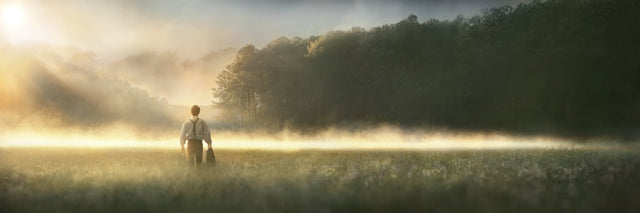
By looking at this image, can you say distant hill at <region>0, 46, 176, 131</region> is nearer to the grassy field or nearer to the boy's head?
the boy's head

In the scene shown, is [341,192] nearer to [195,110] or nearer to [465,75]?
[195,110]

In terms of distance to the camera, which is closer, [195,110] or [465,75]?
[195,110]

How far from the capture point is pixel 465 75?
1996 inches

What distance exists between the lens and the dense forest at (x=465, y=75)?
46.1 meters

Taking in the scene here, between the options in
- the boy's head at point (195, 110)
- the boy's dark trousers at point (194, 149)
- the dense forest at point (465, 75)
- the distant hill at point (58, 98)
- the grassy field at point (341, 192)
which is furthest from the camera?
the distant hill at point (58, 98)

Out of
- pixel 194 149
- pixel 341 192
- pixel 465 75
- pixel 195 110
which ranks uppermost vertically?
pixel 465 75

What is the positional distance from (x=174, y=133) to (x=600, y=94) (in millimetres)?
31940

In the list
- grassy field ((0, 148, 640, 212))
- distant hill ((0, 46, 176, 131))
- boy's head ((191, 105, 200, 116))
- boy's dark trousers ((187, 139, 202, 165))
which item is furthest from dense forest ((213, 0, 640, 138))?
grassy field ((0, 148, 640, 212))

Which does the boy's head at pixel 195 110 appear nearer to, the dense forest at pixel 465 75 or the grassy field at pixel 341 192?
the grassy field at pixel 341 192

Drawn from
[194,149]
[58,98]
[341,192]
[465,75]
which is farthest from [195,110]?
[58,98]

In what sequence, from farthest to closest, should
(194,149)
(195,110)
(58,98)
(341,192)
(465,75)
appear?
(58,98), (465,75), (194,149), (195,110), (341,192)

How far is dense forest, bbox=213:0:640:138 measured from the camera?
151 feet

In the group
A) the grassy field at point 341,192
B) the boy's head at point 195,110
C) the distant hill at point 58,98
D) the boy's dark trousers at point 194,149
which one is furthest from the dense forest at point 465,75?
the grassy field at point 341,192

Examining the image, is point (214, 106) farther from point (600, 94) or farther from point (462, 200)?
point (462, 200)
